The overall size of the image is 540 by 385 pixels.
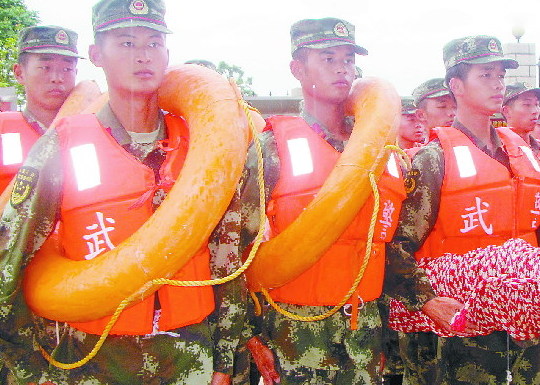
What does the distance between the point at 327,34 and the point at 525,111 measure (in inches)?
123

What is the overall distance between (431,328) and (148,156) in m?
1.58

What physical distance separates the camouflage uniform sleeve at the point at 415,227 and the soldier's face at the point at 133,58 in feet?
4.27

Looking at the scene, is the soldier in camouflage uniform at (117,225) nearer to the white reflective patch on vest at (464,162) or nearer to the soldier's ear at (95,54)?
the soldier's ear at (95,54)

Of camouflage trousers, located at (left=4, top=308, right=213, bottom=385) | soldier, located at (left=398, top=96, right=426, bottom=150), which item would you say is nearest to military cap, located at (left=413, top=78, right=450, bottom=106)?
soldier, located at (left=398, top=96, right=426, bottom=150)

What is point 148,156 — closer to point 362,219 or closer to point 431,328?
point 362,219

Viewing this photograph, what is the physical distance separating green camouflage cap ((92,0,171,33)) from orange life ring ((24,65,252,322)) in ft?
1.40

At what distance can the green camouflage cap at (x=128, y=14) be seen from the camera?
6.64 feet

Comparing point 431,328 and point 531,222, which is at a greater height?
point 531,222

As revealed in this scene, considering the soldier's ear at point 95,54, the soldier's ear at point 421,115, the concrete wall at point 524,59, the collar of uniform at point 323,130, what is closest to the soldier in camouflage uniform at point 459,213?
the collar of uniform at point 323,130

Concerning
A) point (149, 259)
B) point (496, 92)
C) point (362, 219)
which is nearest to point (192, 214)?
point (149, 259)

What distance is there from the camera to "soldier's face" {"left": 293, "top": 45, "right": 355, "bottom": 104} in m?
2.60

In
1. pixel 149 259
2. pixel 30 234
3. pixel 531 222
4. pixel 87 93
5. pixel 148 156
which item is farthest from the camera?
pixel 87 93

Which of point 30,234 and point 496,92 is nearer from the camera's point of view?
point 30,234

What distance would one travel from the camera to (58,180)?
1853 millimetres
